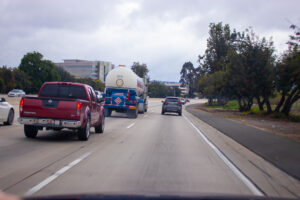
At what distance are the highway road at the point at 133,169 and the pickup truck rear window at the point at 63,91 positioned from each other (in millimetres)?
1737

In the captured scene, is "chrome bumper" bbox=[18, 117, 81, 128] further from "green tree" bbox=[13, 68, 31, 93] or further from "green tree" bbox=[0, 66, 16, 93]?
"green tree" bbox=[0, 66, 16, 93]

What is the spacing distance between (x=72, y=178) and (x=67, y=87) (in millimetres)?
7091

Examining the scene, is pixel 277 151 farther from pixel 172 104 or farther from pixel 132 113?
pixel 172 104

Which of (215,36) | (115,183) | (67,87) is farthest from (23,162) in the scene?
(215,36)

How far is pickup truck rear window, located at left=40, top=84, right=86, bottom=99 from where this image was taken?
13.6 meters

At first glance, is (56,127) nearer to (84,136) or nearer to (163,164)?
(84,136)

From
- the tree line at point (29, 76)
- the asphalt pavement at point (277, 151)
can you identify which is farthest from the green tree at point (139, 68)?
the asphalt pavement at point (277, 151)

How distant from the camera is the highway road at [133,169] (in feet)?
21.2

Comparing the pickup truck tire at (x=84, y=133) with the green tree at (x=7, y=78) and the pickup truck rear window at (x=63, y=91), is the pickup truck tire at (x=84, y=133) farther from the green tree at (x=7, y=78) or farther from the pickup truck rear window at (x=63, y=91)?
the green tree at (x=7, y=78)

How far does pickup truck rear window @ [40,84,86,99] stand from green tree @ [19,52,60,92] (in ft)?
166

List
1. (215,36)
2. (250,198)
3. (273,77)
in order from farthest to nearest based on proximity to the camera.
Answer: (215,36) → (273,77) → (250,198)

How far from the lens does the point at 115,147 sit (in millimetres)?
11656

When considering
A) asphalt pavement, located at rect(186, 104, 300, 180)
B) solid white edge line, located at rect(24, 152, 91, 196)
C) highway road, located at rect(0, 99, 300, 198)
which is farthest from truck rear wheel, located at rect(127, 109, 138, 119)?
solid white edge line, located at rect(24, 152, 91, 196)

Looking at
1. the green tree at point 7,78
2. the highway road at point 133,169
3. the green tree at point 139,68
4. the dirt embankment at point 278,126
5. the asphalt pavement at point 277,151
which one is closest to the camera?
the highway road at point 133,169
